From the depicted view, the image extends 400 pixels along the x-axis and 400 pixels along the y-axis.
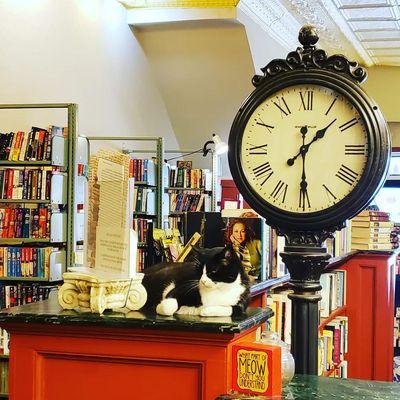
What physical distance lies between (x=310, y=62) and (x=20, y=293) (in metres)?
3.22

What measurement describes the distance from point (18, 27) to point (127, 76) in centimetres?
213

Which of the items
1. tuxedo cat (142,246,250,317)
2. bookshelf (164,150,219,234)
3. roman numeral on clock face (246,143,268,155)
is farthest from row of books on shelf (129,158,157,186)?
tuxedo cat (142,246,250,317)

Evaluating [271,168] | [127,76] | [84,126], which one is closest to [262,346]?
[271,168]

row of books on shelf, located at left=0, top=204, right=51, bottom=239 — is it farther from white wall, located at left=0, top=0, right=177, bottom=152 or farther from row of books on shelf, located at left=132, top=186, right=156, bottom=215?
row of books on shelf, located at left=132, top=186, right=156, bottom=215

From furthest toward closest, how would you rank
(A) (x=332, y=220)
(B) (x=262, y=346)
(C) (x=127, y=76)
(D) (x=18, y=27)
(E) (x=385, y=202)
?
(E) (x=385, y=202)
(C) (x=127, y=76)
(D) (x=18, y=27)
(A) (x=332, y=220)
(B) (x=262, y=346)

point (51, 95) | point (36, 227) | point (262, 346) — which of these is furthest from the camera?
point (51, 95)

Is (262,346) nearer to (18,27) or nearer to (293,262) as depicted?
(293,262)

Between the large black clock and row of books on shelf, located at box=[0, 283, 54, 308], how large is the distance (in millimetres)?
2955

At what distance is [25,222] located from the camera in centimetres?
445

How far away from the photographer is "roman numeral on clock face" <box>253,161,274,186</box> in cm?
Result: 171

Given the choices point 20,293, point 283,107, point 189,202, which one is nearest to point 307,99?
point 283,107

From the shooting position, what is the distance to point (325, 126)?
1.67 meters

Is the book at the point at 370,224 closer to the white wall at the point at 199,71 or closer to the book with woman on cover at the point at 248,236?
the book with woman on cover at the point at 248,236

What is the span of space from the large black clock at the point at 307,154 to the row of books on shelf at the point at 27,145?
2865mm
